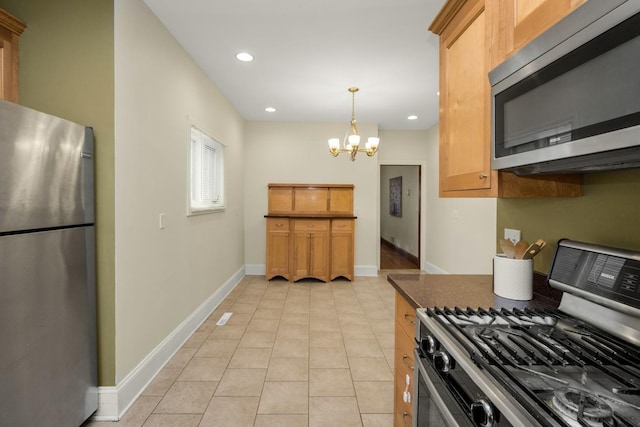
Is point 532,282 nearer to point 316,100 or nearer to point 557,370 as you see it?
point 557,370

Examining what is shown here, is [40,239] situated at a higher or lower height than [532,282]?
higher

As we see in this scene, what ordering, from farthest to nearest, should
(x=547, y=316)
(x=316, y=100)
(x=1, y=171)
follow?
(x=316, y=100), (x=1, y=171), (x=547, y=316)

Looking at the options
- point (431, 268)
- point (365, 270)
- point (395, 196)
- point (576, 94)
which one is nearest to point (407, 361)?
point (576, 94)

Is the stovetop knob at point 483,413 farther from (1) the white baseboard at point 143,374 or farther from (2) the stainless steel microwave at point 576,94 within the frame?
(1) the white baseboard at point 143,374

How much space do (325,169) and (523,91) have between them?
4.48 metres

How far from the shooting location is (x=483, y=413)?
77cm

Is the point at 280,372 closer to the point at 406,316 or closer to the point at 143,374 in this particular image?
the point at 143,374

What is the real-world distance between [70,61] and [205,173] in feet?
6.38

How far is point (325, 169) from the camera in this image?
18.1ft

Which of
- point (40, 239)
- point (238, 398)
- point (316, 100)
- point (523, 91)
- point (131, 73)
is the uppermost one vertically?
point (316, 100)

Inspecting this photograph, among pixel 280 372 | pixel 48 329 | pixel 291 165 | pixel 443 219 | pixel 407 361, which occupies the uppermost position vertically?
pixel 291 165

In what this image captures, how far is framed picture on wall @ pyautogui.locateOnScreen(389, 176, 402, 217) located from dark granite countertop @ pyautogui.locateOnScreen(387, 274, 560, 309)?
6.50 m

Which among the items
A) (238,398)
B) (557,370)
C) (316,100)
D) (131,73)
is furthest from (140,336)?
(316,100)

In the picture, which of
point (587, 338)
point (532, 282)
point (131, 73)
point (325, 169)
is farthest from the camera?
point (325, 169)
